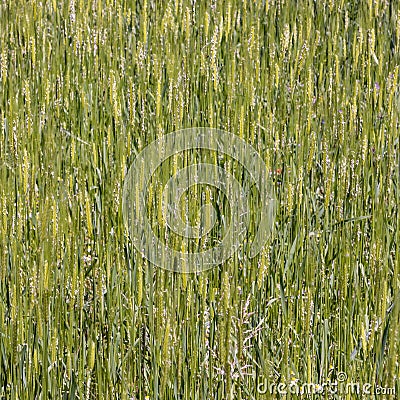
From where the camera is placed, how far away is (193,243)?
1759 millimetres

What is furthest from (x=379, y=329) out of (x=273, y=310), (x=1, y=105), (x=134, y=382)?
(x=1, y=105)

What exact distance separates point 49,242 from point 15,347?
0.66ft

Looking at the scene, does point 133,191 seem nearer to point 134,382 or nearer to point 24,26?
point 134,382

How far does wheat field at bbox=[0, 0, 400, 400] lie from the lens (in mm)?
1403

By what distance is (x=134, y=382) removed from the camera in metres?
1.50

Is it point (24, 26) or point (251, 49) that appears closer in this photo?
point (251, 49)

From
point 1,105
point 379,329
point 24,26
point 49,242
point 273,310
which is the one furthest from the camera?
point 24,26

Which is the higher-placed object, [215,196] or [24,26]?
[24,26]

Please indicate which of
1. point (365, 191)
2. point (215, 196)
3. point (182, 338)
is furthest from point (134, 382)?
point (365, 191)

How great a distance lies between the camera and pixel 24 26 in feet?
9.65

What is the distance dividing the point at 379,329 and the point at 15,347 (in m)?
0.63

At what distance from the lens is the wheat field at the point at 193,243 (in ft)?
4.60

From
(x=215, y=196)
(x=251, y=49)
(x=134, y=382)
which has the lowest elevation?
(x=134, y=382)

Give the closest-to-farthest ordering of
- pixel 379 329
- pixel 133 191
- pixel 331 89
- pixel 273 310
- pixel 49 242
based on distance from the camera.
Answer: pixel 49 242 < pixel 379 329 < pixel 273 310 < pixel 133 191 < pixel 331 89
